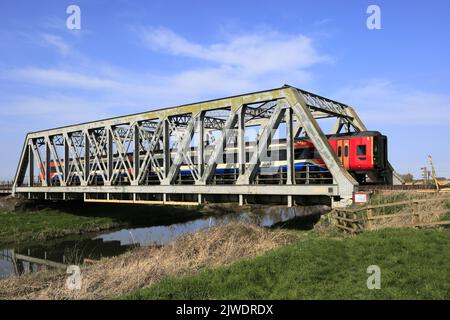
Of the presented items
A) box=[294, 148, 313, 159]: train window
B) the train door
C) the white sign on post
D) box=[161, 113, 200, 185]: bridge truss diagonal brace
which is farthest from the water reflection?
the train door

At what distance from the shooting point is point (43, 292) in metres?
12.8

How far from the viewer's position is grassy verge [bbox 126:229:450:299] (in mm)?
8859

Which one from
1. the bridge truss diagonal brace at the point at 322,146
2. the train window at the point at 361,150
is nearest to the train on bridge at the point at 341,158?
the train window at the point at 361,150

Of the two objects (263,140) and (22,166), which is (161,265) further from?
(22,166)

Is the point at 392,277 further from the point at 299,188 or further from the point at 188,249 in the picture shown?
the point at 299,188

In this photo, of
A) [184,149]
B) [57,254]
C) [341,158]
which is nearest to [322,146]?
[341,158]

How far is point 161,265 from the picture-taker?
14148 millimetres

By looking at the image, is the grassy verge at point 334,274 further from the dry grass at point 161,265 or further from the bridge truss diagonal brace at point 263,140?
the bridge truss diagonal brace at point 263,140

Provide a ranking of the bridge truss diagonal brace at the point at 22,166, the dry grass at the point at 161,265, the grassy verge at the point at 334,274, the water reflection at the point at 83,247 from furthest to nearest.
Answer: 1. the bridge truss diagonal brace at the point at 22,166
2. the water reflection at the point at 83,247
3. the dry grass at the point at 161,265
4. the grassy verge at the point at 334,274

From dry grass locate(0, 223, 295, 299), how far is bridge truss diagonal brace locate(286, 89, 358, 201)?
4.67 metres

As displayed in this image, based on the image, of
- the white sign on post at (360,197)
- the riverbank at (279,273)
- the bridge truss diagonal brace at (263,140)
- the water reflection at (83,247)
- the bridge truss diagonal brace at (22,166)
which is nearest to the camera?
the riverbank at (279,273)

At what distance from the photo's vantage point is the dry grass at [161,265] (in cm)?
1257

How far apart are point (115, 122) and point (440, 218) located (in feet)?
93.2

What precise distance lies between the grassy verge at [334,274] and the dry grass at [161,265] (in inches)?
81.6
